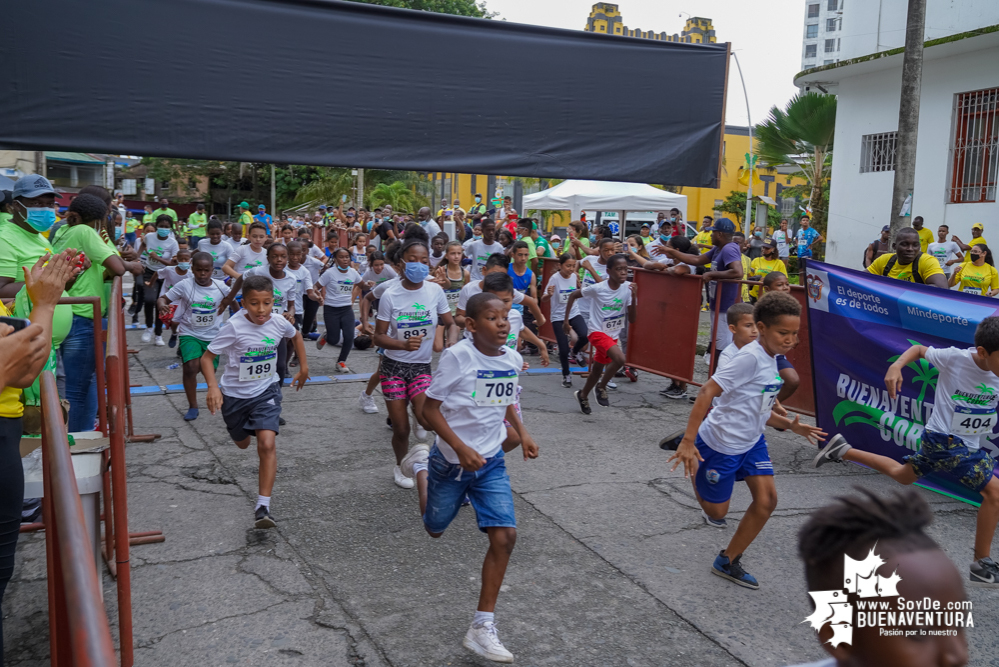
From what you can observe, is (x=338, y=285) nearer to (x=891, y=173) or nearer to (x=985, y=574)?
(x=985, y=574)

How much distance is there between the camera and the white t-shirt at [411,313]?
248 inches

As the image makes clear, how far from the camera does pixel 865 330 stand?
6449 millimetres

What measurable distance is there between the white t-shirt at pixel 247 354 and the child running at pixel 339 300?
4445mm

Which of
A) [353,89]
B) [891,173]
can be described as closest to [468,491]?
[353,89]

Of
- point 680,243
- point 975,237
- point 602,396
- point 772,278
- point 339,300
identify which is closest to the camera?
point 772,278

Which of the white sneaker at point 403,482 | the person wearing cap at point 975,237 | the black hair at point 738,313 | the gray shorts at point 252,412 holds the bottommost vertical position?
the white sneaker at point 403,482

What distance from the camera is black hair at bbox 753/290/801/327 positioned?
4.45 meters

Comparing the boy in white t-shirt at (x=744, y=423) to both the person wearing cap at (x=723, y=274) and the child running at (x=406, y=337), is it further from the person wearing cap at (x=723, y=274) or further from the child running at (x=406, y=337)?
the person wearing cap at (x=723, y=274)

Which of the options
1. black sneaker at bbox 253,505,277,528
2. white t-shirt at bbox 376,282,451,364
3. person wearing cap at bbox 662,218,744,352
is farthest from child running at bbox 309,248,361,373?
black sneaker at bbox 253,505,277,528

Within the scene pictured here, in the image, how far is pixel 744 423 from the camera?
4.48m

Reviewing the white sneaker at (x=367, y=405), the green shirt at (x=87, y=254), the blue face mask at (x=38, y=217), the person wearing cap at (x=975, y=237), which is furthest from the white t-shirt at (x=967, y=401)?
the person wearing cap at (x=975, y=237)

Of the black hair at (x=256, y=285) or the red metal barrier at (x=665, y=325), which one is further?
the red metal barrier at (x=665, y=325)

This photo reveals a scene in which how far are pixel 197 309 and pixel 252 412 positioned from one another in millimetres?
3191

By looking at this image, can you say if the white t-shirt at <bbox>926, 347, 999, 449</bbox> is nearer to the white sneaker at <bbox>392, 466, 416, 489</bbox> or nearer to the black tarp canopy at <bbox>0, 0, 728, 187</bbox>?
the black tarp canopy at <bbox>0, 0, 728, 187</bbox>
